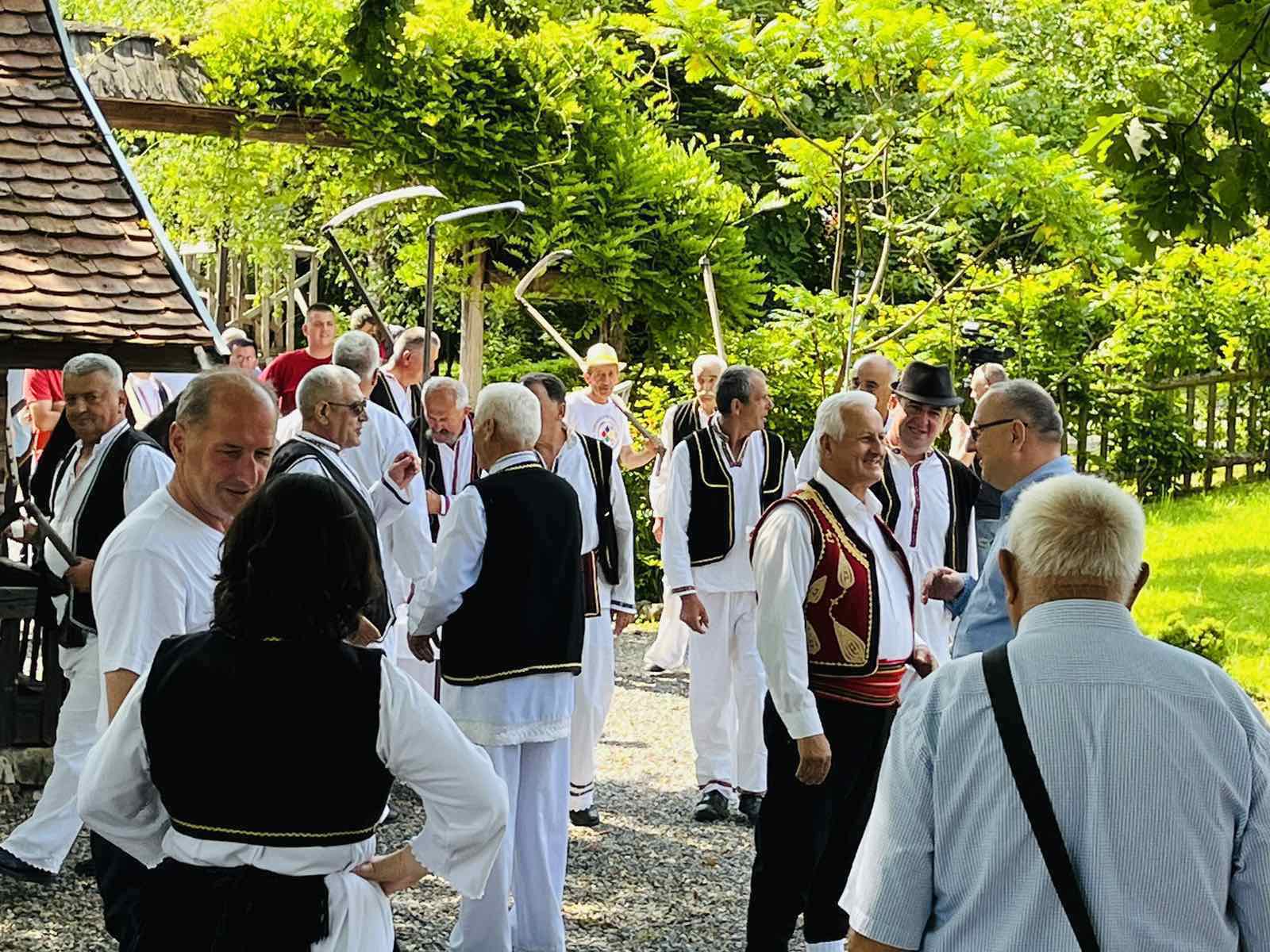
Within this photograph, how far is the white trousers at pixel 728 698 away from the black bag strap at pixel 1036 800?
17.6 feet

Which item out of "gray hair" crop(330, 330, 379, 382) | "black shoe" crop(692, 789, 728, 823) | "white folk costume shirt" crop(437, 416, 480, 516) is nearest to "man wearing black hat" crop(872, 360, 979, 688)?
"black shoe" crop(692, 789, 728, 823)

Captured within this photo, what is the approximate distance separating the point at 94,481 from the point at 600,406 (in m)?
5.36

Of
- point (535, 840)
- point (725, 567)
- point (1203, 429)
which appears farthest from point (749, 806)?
point (1203, 429)

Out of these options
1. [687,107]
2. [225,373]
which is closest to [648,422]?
[687,107]

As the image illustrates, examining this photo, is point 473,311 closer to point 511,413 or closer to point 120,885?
point 511,413

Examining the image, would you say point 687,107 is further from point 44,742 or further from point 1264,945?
point 1264,945

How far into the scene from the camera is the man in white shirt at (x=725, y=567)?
8.31 m

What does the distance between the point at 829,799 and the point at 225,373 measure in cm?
239

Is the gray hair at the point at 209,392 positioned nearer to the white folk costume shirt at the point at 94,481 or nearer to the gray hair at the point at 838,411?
the gray hair at the point at 838,411

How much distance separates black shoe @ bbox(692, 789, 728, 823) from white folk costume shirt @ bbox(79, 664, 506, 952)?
16.3 ft

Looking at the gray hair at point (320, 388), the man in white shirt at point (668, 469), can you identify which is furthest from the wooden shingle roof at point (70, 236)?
the man in white shirt at point (668, 469)

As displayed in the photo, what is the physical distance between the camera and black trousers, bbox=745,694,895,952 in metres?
5.44

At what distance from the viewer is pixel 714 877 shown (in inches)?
287

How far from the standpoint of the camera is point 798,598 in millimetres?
5340
